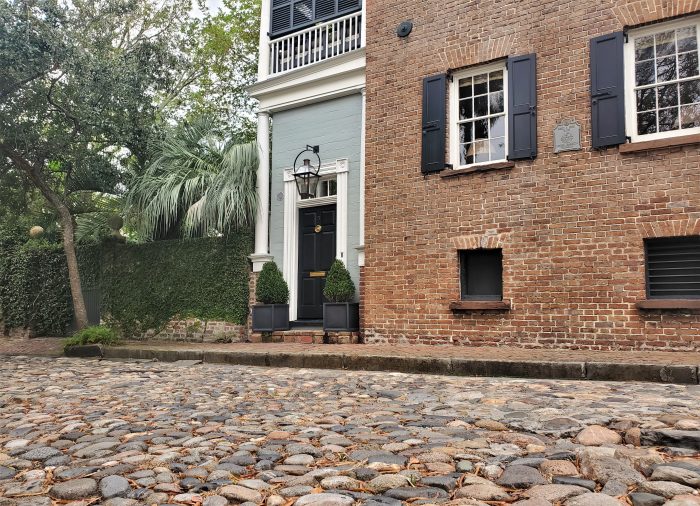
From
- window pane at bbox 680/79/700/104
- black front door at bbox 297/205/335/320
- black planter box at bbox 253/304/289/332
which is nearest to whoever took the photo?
window pane at bbox 680/79/700/104

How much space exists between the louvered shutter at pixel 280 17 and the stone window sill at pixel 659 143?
7466 millimetres

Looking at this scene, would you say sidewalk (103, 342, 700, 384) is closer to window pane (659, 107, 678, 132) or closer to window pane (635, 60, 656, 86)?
window pane (659, 107, 678, 132)

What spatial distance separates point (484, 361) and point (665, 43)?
515cm

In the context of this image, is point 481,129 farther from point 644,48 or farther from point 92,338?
point 92,338

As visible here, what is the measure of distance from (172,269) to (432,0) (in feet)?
24.6

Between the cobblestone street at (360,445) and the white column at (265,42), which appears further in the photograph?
the white column at (265,42)

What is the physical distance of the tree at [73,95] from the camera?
1075cm

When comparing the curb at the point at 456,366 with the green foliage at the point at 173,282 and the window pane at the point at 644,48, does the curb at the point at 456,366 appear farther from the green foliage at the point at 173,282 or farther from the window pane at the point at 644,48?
the window pane at the point at 644,48

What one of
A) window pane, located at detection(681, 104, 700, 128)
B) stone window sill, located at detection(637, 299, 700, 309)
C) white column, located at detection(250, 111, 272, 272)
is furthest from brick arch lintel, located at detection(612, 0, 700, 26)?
white column, located at detection(250, 111, 272, 272)

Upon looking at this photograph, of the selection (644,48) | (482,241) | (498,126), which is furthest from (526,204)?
(644,48)

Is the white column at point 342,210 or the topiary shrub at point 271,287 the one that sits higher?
the white column at point 342,210

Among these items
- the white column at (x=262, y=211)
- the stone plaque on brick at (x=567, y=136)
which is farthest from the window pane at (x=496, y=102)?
the white column at (x=262, y=211)

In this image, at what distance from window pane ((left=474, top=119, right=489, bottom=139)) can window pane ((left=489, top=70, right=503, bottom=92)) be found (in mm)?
525

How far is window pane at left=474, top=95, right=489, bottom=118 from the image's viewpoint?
911 centimetres
